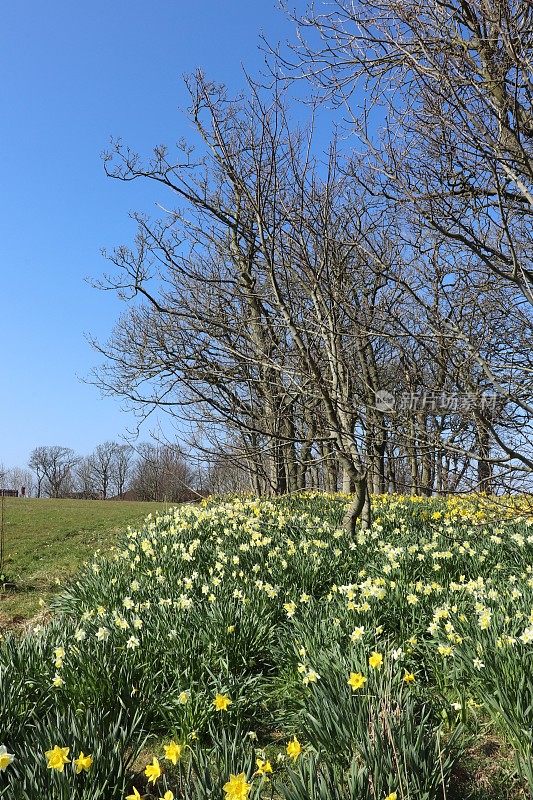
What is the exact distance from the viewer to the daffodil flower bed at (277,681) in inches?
78.7

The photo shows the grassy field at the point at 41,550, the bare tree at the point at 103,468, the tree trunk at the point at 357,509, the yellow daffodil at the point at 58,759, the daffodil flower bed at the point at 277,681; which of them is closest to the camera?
the yellow daffodil at the point at 58,759

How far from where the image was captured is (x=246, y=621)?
11.7ft

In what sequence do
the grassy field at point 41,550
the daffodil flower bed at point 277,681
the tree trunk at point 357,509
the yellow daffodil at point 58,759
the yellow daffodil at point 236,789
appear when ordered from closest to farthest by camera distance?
the yellow daffodil at point 236,789, the yellow daffodil at point 58,759, the daffodil flower bed at point 277,681, the tree trunk at point 357,509, the grassy field at point 41,550

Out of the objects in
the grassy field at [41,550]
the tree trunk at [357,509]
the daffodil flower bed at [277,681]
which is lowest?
the grassy field at [41,550]

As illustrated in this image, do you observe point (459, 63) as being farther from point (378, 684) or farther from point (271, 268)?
point (378, 684)

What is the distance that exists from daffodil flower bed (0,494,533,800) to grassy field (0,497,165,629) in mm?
1988

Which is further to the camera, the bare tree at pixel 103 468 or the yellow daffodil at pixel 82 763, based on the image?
the bare tree at pixel 103 468

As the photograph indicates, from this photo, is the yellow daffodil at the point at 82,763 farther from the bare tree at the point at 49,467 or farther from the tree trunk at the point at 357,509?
the bare tree at the point at 49,467

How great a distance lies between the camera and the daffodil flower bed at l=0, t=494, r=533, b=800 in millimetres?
1999

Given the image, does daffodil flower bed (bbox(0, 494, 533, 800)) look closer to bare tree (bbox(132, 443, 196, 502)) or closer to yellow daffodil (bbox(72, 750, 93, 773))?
yellow daffodil (bbox(72, 750, 93, 773))

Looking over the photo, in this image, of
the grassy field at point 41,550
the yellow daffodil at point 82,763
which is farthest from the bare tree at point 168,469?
the yellow daffodil at point 82,763

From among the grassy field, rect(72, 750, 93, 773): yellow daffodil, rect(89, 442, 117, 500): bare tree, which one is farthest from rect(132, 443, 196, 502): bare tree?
rect(89, 442, 117, 500): bare tree

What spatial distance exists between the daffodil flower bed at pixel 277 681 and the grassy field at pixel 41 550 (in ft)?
6.52

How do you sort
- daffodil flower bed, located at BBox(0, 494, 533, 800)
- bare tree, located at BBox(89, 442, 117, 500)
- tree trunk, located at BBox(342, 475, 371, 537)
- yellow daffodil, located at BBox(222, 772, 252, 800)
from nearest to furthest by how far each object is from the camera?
1. yellow daffodil, located at BBox(222, 772, 252, 800)
2. daffodil flower bed, located at BBox(0, 494, 533, 800)
3. tree trunk, located at BBox(342, 475, 371, 537)
4. bare tree, located at BBox(89, 442, 117, 500)
